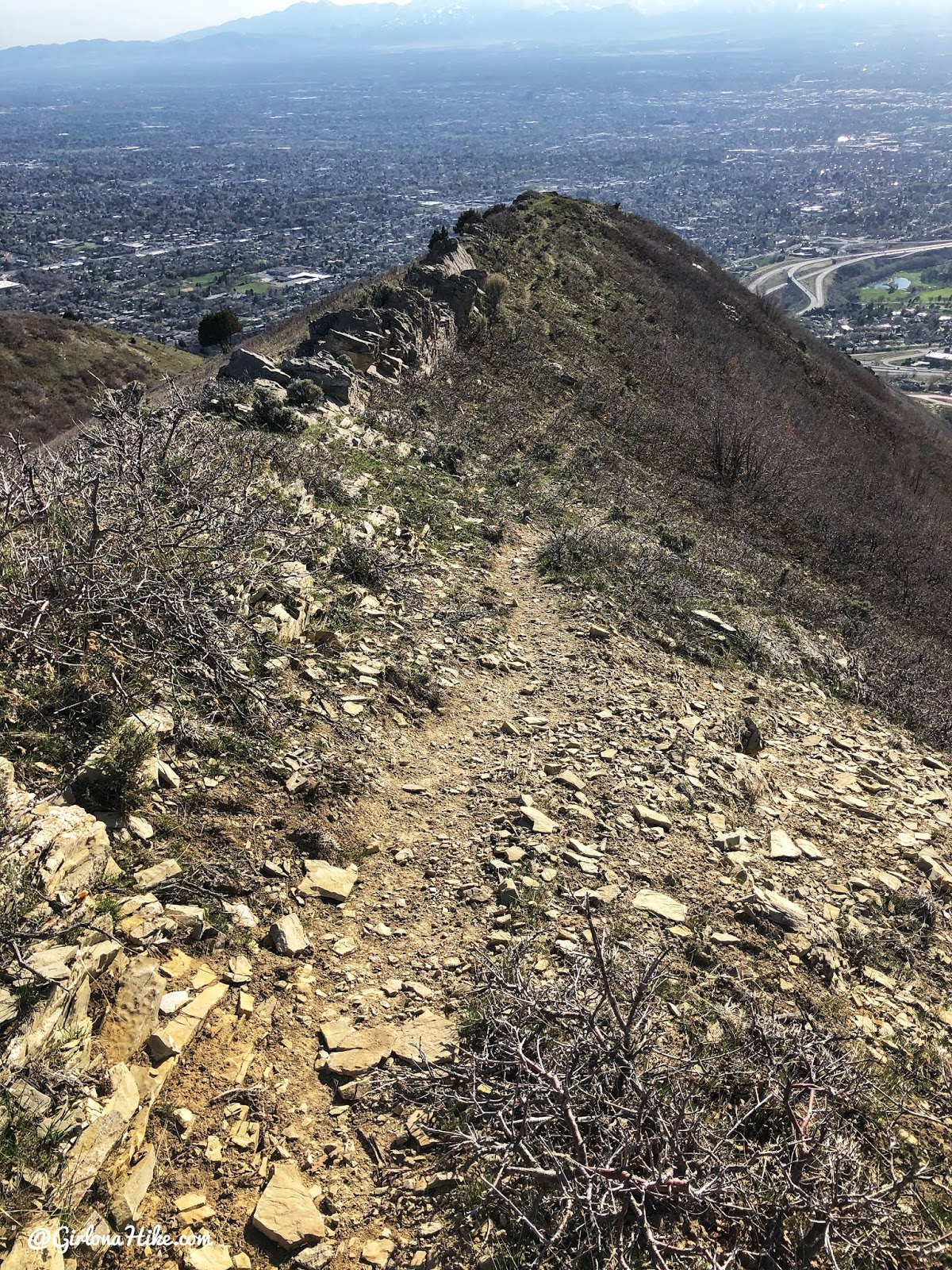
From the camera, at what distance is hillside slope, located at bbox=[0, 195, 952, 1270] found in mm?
2850

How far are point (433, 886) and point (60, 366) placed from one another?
136 feet

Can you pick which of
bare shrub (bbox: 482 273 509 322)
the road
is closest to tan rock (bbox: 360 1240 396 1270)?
bare shrub (bbox: 482 273 509 322)

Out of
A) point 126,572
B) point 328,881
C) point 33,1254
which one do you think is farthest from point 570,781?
point 33,1254

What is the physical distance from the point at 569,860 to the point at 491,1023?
61.4 inches

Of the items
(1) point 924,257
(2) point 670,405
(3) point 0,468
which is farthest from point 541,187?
(3) point 0,468

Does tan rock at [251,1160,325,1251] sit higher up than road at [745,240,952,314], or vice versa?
road at [745,240,952,314]

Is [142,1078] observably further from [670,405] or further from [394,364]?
[670,405]

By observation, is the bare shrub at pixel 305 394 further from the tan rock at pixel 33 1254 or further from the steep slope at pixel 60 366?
the steep slope at pixel 60 366

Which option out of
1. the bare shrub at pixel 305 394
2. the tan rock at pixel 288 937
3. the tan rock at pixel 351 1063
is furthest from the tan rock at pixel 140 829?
the bare shrub at pixel 305 394

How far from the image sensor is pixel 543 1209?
2.86 meters

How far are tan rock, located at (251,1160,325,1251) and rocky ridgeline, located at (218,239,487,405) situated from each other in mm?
10361

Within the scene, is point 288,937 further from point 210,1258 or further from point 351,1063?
point 210,1258

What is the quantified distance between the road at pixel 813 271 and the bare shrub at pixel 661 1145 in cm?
8368

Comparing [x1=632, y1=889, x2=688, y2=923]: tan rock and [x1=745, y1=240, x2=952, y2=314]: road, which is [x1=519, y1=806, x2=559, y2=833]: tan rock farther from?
[x1=745, y1=240, x2=952, y2=314]: road
